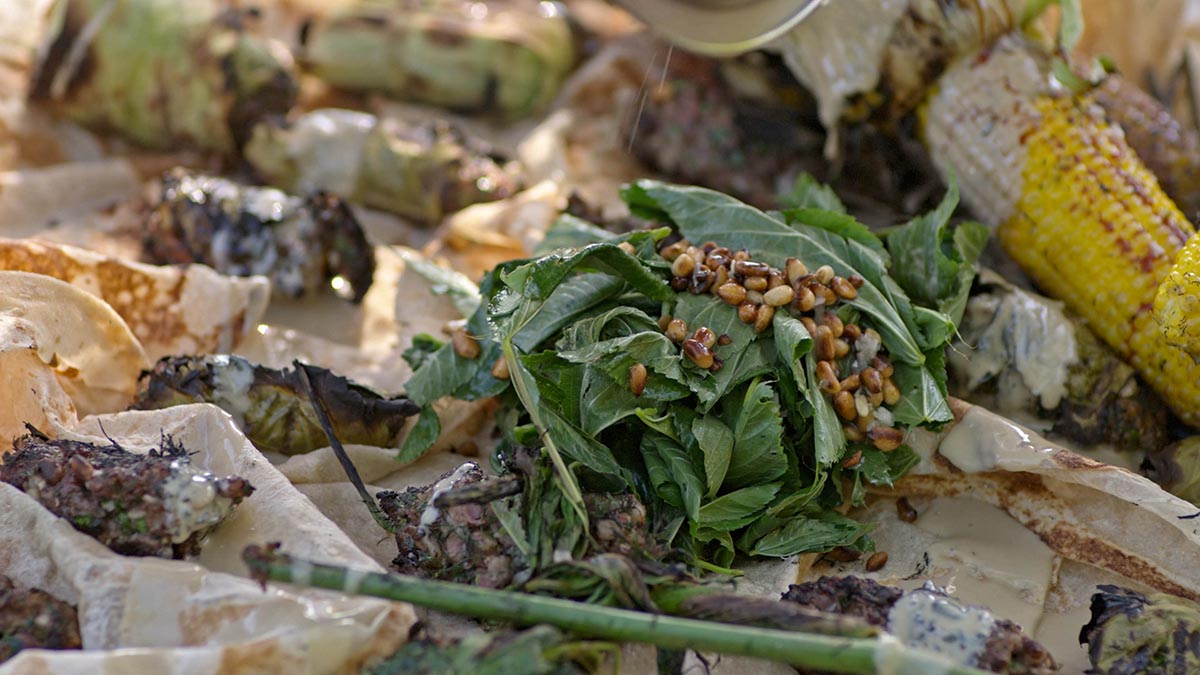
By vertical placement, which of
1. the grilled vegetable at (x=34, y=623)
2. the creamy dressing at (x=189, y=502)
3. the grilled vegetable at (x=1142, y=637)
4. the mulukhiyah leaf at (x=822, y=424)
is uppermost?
the mulukhiyah leaf at (x=822, y=424)

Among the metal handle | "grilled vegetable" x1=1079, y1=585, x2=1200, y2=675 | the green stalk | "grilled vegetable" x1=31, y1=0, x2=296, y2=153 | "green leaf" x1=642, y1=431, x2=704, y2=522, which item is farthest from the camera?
"grilled vegetable" x1=31, y1=0, x2=296, y2=153

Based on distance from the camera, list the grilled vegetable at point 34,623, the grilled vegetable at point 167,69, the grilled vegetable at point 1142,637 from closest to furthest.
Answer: the grilled vegetable at point 34,623, the grilled vegetable at point 1142,637, the grilled vegetable at point 167,69

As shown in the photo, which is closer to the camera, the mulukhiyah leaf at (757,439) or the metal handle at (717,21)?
the mulukhiyah leaf at (757,439)

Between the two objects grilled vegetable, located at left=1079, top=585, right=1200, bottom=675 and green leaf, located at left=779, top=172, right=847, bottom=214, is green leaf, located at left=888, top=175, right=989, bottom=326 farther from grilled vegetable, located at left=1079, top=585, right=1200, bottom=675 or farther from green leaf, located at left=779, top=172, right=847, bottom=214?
grilled vegetable, located at left=1079, top=585, right=1200, bottom=675

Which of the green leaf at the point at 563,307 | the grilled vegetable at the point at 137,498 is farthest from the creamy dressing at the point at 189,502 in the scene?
the green leaf at the point at 563,307

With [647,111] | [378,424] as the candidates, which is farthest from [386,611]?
[647,111]

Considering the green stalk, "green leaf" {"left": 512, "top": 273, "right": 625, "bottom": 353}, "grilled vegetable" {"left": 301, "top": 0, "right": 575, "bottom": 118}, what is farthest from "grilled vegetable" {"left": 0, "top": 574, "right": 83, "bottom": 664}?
"grilled vegetable" {"left": 301, "top": 0, "right": 575, "bottom": 118}

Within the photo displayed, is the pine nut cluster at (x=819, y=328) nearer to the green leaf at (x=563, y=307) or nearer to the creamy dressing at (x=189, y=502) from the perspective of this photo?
the green leaf at (x=563, y=307)

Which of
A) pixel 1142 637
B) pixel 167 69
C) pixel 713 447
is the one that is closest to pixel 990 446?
pixel 1142 637
